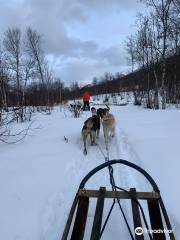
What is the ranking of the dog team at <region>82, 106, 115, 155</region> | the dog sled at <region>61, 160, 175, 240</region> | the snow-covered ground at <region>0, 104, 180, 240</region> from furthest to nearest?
the dog team at <region>82, 106, 115, 155</region>, the snow-covered ground at <region>0, 104, 180, 240</region>, the dog sled at <region>61, 160, 175, 240</region>

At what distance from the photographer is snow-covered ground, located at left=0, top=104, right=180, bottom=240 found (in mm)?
3502

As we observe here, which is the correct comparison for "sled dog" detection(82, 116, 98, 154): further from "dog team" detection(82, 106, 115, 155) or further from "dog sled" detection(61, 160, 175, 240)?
"dog sled" detection(61, 160, 175, 240)

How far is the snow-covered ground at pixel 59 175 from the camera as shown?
3502mm

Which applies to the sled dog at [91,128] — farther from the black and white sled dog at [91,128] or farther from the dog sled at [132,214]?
the dog sled at [132,214]

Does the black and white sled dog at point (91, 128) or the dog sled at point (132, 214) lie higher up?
the black and white sled dog at point (91, 128)

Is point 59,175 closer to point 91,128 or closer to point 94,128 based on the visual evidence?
point 91,128

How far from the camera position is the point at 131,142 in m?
7.89

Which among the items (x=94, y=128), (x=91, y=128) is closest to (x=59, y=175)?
(x=91, y=128)

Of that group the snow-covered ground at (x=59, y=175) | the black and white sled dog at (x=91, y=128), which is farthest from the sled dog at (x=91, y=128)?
the snow-covered ground at (x=59, y=175)

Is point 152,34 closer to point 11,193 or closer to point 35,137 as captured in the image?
point 35,137

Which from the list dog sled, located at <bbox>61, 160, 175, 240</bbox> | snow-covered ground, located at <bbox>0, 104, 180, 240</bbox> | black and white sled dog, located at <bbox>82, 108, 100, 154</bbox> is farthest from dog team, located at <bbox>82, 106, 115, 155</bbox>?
dog sled, located at <bbox>61, 160, 175, 240</bbox>

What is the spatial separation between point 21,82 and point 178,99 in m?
13.4

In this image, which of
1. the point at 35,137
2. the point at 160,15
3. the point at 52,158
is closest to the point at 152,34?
the point at 160,15

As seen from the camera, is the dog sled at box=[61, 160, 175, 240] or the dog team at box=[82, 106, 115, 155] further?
the dog team at box=[82, 106, 115, 155]
